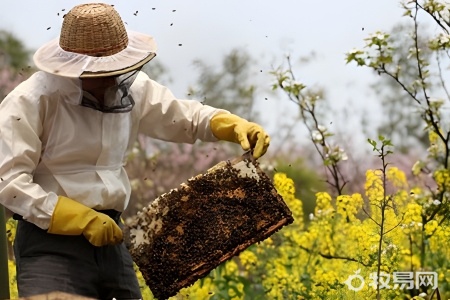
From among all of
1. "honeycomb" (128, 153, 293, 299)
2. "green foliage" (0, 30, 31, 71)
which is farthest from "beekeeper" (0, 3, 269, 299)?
"green foliage" (0, 30, 31, 71)

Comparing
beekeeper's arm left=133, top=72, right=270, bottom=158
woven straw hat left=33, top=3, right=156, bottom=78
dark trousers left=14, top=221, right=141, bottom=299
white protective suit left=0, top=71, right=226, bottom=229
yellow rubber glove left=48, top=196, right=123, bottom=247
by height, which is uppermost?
woven straw hat left=33, top=3, right=156, bottom=78

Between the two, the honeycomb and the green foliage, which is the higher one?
the green foliage

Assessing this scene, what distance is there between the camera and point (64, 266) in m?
4.08

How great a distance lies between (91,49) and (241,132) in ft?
2.25

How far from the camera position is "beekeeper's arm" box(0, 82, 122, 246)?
3.94 metres

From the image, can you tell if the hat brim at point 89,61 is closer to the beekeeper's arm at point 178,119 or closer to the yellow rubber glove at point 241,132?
the beekeeper's arm at point 178,119

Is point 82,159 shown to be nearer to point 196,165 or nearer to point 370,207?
point 370,207

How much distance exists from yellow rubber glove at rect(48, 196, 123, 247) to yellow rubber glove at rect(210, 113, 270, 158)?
0.65 meters

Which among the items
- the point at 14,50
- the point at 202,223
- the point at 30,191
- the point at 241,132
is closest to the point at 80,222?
the point at 30,191

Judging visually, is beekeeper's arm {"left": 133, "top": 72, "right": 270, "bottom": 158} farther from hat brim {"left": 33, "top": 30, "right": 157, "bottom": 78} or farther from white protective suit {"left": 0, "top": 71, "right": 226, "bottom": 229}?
hat brim {"left": 33, "top": 30, "right": 157, "bottom": 78}

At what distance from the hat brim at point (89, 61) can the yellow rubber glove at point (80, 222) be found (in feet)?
1.58

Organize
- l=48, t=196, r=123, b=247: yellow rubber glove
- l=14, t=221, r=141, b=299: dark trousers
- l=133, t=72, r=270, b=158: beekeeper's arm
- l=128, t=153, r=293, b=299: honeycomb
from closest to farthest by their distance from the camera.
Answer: l=48, t=196, r=123, b=247: yellow rubber glove → l=14, t=221, r=141, b=299: dark trousers → l=128, t=153, r=293, b=299: honeycomb → l=133, t=72, r=270, b=158: beekeeper's arm

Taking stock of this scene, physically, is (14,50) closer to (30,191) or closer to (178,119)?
(178,119)

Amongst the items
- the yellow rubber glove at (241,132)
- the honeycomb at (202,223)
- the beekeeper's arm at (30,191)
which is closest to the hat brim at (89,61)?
the beekeeper's arm at (30,191)
